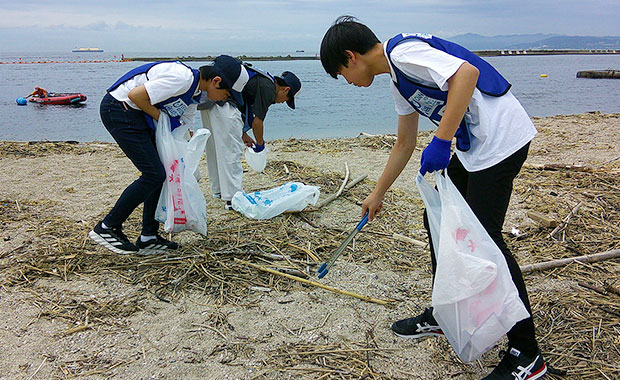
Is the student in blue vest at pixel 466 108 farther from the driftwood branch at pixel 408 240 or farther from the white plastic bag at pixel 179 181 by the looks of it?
the white plastic bag at pixel 179 181

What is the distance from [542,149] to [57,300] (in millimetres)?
6443

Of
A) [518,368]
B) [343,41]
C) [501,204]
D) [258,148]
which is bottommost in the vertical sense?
[518,368]

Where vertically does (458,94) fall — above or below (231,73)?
below

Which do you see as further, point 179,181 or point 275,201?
point 275,201

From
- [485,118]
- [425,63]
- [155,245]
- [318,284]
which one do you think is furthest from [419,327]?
[155,245]

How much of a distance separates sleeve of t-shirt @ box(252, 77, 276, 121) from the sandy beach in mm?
996

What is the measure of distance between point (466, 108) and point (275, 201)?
2459 millimetres

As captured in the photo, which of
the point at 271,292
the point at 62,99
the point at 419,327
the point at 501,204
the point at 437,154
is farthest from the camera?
the point at 62,99

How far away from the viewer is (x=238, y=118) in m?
3.93

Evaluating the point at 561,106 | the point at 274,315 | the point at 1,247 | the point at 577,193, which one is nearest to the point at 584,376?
the point at 274,315

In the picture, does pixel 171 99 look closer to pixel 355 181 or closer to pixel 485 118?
pixel 485 118

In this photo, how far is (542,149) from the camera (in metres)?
6.33

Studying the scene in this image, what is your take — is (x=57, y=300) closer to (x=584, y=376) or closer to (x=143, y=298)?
(x=143, y=298)

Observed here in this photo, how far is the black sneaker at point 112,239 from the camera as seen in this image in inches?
120
